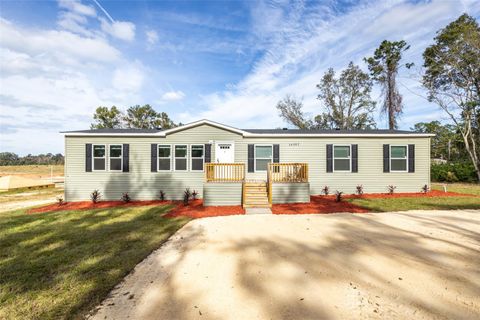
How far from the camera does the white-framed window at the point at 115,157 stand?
36.5 feet

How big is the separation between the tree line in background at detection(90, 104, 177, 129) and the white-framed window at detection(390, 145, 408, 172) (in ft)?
82.6

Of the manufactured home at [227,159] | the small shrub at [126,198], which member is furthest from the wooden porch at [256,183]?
the small shrub at [126,198]

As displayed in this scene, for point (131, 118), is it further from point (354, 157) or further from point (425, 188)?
point (425, 188)

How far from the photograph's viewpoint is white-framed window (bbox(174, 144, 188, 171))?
1124cm

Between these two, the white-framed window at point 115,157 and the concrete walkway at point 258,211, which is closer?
the concrete walkway at point 258,211

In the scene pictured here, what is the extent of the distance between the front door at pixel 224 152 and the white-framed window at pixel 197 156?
2.62 ft

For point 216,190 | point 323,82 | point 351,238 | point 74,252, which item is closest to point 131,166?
point 216,190

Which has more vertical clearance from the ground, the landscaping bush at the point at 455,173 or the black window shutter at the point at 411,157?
the black window shutter at the point at 411,157

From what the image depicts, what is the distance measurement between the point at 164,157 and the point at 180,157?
874mm

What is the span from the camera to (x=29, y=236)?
5633 mm

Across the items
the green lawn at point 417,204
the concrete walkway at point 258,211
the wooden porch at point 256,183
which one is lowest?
the concrete walkway at point 258,211

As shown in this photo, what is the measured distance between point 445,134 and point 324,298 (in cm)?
3900

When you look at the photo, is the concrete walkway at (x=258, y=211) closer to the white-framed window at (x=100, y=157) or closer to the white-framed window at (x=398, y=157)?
the white-framed window at (x=100, y=157)

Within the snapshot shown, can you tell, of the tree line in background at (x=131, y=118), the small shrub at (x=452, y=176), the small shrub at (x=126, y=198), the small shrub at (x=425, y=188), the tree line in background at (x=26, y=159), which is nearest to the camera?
the small shrub at (x=126, y=198)
